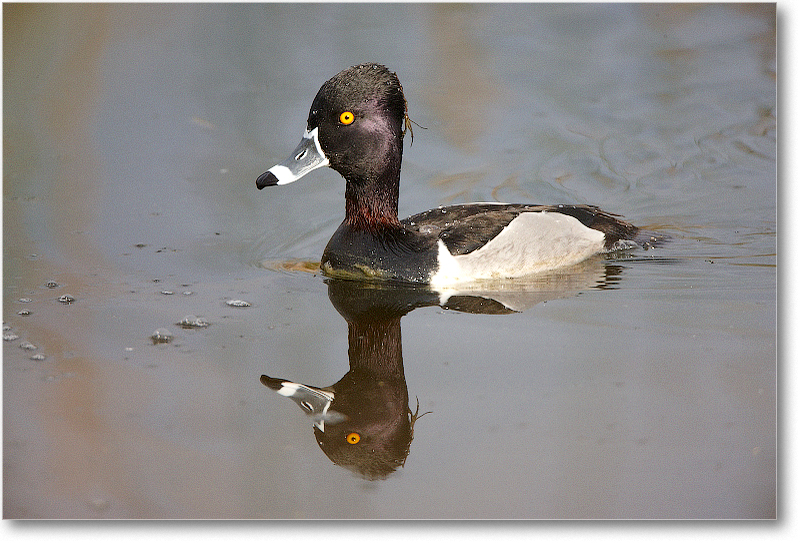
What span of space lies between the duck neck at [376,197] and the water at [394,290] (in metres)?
0.55

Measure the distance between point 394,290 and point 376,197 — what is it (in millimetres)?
679

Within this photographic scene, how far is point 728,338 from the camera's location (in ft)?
18.3

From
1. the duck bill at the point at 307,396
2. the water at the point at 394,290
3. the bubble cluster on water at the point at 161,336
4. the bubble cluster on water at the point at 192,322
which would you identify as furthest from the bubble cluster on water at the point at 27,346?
the duck bill at the point at 307,396

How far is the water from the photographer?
425cm

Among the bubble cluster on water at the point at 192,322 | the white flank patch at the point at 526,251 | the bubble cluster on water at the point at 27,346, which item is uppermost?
the white flank patch at the point at 526,251

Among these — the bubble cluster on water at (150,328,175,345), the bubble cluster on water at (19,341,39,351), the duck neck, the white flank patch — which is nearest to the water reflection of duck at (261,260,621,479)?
the white flank patch

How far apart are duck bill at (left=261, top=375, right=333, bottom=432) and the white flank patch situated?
1.79 metres

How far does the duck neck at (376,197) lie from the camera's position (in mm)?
6641

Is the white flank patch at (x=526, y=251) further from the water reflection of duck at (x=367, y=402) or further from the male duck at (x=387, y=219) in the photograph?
the water reflection of duck at (x=367, y=402)

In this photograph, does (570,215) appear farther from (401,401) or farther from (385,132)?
(401,401)

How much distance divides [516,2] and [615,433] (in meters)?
8.34

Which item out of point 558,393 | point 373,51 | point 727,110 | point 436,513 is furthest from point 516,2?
point 436,513

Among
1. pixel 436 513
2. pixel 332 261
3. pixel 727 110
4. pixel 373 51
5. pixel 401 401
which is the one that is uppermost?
pixel 373 51

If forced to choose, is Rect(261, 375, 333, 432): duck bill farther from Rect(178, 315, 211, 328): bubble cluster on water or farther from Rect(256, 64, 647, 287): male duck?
Rect(256, 64, 647, 287): male duck
